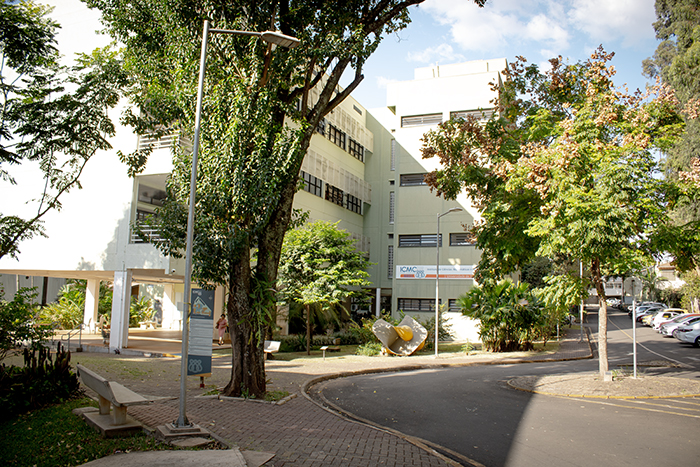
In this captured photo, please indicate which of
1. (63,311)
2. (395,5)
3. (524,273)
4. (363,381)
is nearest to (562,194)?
(395,5)

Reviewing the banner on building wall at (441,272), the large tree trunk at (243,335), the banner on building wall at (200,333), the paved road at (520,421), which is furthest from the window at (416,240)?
the banner on building wall at (200,333)

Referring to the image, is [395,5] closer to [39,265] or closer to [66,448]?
[66,448]

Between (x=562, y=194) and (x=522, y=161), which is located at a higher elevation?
(x=522, y=161)

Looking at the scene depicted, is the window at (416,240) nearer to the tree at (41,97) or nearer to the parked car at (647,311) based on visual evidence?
the tree at (41,97)

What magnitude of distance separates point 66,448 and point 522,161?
10756mm

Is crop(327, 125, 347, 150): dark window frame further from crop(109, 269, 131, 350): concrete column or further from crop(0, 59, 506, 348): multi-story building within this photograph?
crop(109, 269, 131, 350): concrete column

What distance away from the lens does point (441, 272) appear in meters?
32.8

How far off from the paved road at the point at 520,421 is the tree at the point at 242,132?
3.21 meters

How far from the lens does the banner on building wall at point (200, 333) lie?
9539mm

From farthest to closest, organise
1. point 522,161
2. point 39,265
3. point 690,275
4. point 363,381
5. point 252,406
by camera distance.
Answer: point 690,275, point 39,265, point 363,381, point 522,161, point 252,406

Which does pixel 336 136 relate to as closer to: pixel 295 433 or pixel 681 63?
pixel 681 63

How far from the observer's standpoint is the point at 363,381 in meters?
14.6

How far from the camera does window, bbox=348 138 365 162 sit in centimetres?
3869

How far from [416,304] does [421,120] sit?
13.2 metres
